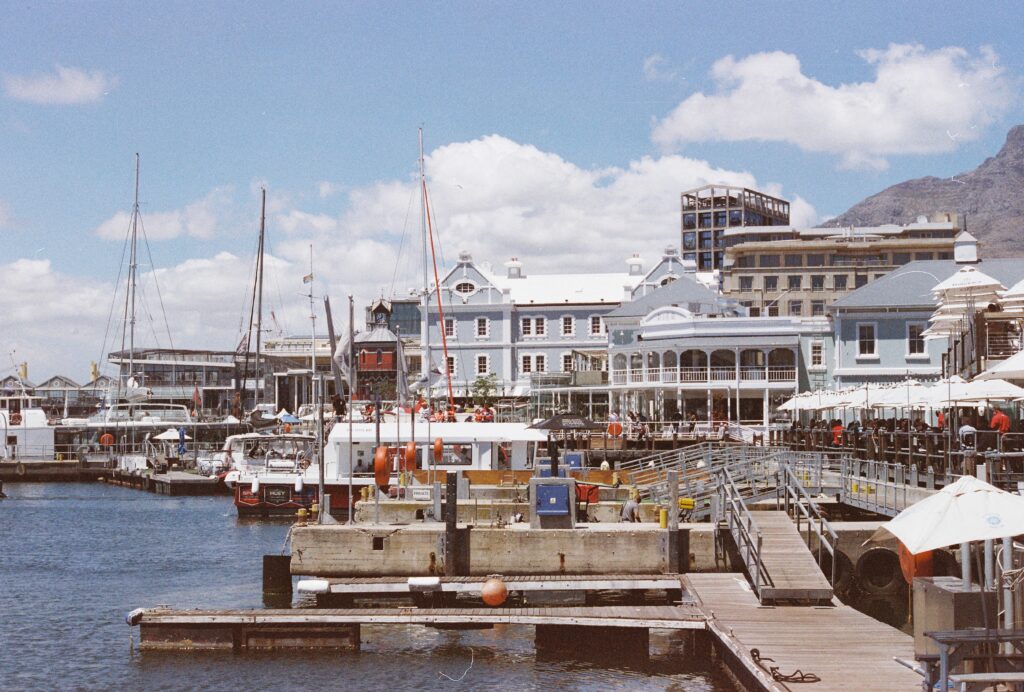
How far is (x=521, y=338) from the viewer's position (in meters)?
108

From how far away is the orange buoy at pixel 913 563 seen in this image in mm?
15656

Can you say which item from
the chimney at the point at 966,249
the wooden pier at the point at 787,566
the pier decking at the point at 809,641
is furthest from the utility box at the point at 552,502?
the chimney at the point at 966,249

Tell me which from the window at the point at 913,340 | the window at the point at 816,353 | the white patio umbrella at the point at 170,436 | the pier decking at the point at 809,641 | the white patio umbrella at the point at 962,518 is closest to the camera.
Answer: the white patio umbrella at the point at 962,518

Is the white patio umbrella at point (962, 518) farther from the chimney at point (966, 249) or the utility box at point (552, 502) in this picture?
the chimney at point (966, 249)

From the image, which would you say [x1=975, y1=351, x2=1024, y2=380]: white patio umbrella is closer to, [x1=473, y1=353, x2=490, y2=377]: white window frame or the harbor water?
the harbor water

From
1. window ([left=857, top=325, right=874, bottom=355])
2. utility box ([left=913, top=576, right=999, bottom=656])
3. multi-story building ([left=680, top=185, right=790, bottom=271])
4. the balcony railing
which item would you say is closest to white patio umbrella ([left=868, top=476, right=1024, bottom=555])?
utility box ([left=913, top=576, right=999, bottom=656])

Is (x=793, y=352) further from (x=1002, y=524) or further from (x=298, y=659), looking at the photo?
(x=1002, y=524)

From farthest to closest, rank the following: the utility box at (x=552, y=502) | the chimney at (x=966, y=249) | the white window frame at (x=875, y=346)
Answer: the white window frame at (x=875, y=346), the chimney at (x=966, y=249), the utility box at (x=552, y=502)

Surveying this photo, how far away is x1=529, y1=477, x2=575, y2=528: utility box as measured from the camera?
30.4 meters

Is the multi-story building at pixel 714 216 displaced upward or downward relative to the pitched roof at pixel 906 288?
upward

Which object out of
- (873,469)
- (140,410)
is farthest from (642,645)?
(140,410)

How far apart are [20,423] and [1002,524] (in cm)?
10503

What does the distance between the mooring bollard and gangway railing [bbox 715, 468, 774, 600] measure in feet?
34.3

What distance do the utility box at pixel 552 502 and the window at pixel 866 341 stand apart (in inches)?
1991
